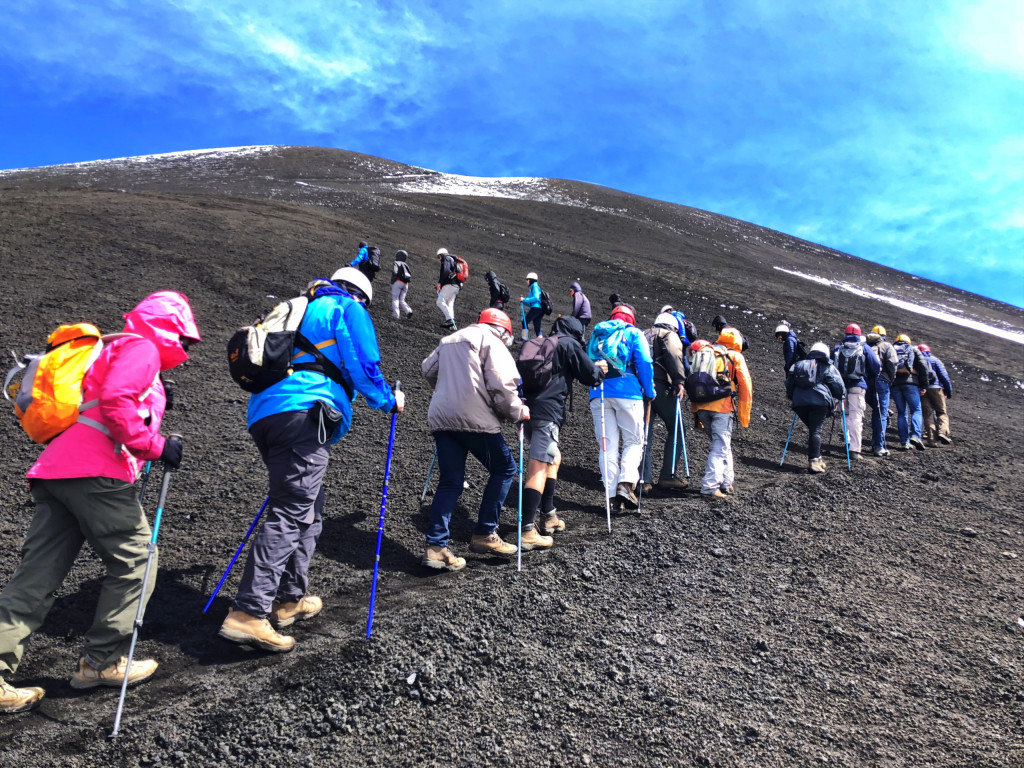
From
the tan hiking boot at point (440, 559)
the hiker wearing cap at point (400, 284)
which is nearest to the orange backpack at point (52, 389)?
the tan hiking boot at point (440, 559)

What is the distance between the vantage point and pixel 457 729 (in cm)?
329

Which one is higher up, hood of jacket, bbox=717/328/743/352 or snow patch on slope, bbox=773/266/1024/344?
snow patch on slope, bbox=773/266/1024/344

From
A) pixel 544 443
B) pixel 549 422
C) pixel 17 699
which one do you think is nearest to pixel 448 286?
pixel 549 422

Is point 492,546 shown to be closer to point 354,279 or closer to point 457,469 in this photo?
point 457,469

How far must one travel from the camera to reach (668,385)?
796cm

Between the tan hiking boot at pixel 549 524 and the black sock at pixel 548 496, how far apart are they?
0.16 ft

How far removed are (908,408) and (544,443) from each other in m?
9.11

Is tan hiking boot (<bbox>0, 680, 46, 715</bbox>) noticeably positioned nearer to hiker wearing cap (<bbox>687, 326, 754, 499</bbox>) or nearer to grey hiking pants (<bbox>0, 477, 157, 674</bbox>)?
grey hiking pants (<bbox>0, 477, 157, 674</bbox>)

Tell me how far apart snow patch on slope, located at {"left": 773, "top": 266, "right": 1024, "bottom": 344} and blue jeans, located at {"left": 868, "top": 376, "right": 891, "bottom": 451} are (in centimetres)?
2424

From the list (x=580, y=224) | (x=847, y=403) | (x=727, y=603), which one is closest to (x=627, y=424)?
(x=727, y=603)

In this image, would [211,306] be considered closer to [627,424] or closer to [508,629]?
[627,424]

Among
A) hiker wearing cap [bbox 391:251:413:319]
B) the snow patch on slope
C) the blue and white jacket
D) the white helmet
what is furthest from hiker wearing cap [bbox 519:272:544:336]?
the snow patch on slope

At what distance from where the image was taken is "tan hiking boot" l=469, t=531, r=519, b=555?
5418 mm

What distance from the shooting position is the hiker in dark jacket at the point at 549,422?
19.7ft
